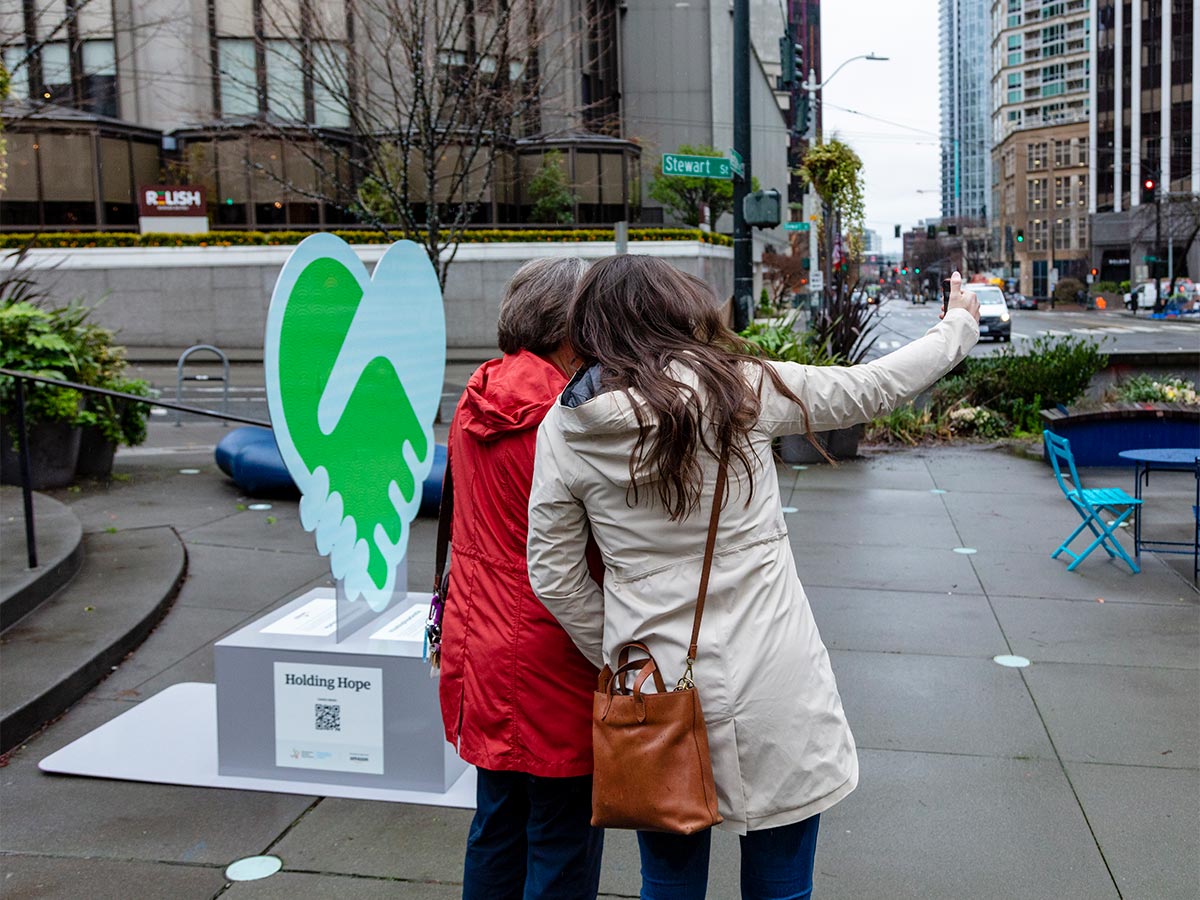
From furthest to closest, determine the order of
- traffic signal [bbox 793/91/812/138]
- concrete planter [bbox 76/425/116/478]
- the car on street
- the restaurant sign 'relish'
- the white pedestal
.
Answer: the car on street
the restaurant sign 'relish'
traffic signal [bbox 793/91/812/138]
concrete planter [bbox 76/425/116/478]
the white pedestal

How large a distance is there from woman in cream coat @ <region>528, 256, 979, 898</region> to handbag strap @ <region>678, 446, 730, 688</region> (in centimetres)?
2

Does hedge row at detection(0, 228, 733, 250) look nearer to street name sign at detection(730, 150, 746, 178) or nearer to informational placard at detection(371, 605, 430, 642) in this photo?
street name sign at detection(730, 150, 746, 178)

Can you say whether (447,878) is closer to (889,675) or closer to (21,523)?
(889,675)

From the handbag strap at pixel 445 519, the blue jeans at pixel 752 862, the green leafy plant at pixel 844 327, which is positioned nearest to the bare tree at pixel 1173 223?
the green leafy plant at pixel 844 327

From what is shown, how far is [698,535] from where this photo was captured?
2291 millimetres

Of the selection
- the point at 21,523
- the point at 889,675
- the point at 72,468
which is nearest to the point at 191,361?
the point at 72,468

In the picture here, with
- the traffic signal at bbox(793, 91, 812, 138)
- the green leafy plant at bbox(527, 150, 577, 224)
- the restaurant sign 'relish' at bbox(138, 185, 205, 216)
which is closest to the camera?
the traffic signal at bbox(793, 91, 812, 138)

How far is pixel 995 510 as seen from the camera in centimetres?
970

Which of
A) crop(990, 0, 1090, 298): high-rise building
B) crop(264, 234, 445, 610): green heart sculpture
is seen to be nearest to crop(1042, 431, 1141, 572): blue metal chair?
crop(264, 234, 445, 610): green heart sculpture

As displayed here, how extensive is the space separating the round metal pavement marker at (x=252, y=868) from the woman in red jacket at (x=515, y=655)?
3.73ft

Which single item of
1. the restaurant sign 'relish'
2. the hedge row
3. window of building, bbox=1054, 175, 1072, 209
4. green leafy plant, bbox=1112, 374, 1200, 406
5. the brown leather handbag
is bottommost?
green leafy plant, bbox=1112, 374, 1200, 406

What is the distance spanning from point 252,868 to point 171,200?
30.4m

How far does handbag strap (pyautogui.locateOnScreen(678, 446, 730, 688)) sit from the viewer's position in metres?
2.25

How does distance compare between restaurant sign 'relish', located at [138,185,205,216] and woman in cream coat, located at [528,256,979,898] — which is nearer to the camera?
woman in cream coat, located at [528,256,979,898]
